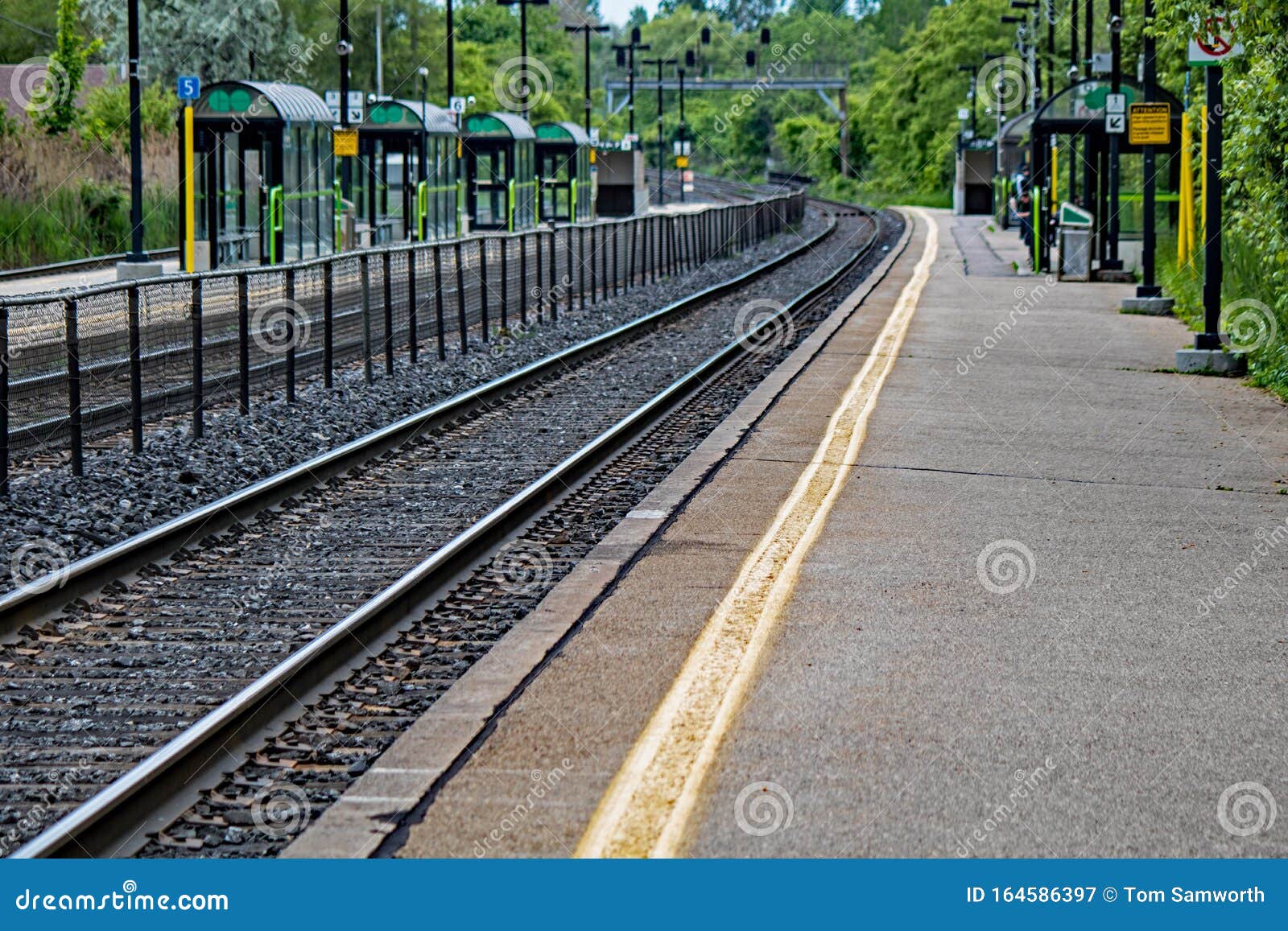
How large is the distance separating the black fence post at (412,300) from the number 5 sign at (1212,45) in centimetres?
731

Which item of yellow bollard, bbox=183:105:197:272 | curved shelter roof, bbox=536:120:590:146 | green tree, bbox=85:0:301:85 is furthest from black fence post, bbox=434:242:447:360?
green tree, bbox=85:0:301:85

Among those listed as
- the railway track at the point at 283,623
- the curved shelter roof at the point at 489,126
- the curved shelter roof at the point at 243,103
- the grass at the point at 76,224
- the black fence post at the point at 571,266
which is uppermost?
the curved shelter roof at the point at 489,126

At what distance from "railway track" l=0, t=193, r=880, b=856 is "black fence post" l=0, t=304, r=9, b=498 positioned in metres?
1.39

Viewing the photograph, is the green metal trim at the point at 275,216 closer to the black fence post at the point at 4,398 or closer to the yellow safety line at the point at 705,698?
the black fence post at the point at 4,398

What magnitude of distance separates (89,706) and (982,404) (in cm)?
966

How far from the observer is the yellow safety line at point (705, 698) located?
213 inches

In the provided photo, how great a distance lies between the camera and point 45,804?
238 inches

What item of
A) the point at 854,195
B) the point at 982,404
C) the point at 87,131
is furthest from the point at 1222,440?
the point at 854,195

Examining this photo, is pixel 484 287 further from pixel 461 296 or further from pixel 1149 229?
pixel 1149 229

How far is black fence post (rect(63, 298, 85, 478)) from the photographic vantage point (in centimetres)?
1146

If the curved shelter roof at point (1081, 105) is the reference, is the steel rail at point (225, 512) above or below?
below

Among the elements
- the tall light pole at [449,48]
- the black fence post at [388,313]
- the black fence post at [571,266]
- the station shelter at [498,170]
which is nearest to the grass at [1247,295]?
the black fence post at [388,313]

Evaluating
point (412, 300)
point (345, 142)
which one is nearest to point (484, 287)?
point (412, 300)

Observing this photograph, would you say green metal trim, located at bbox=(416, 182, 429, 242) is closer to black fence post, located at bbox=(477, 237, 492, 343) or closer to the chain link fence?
the chain link fence
